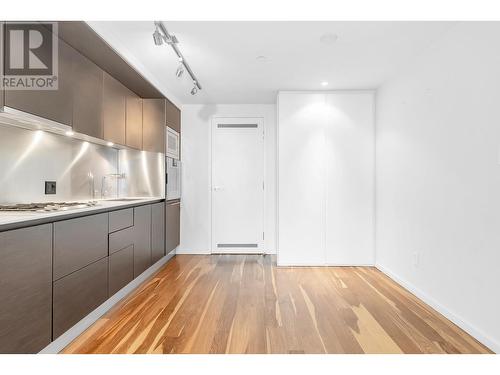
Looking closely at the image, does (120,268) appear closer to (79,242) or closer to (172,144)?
(79,242)

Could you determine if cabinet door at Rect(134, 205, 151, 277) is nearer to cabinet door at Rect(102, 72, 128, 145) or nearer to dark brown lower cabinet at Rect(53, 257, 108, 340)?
dark brown lower cabinet at Rect(53, 257, 108, 340)

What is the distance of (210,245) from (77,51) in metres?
3.31

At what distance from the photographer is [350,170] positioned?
→ 13.9 feet

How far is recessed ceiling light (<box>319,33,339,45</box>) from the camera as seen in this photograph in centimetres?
269

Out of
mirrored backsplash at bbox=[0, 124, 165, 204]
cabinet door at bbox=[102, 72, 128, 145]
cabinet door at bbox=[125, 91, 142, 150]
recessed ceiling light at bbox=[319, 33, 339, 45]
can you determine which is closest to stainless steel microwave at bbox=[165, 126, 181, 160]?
mirrored backsplash at bbox=[0, 124, 165, 204]

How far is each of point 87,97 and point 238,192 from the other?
2776mm

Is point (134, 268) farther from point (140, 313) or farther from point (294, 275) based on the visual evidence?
point (294, 275)

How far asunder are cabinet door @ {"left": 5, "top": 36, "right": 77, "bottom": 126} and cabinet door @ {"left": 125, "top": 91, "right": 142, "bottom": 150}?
1.07m

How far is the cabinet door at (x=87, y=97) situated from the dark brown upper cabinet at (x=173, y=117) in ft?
4.69

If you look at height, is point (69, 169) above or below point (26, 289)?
above

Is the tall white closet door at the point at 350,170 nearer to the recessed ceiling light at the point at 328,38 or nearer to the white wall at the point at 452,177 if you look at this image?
the white wall at the point at 452,177

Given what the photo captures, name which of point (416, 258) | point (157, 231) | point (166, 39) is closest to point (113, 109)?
point (166, 39)

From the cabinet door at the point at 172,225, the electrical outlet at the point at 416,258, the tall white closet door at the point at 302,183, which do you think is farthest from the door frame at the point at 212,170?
the electrical outlet at the point at 416,258

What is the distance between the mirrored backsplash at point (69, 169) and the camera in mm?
2334
